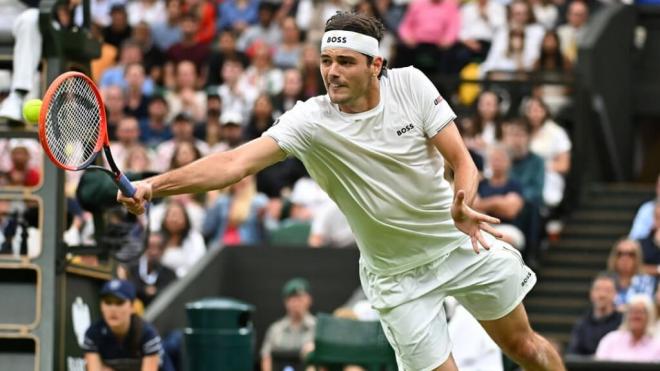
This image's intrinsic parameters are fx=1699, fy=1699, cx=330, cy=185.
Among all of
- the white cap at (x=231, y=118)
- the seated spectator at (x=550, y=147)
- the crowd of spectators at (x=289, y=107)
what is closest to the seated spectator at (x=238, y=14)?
the crowd of spectators at (x=289, y=107)

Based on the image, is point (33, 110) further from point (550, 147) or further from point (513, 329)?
point (550, 147)

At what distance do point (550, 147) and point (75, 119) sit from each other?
8665 mm

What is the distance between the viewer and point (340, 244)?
1595cm

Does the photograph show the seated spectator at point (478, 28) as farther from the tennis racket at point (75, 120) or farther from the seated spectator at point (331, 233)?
the tennis racket at point (75, 120)

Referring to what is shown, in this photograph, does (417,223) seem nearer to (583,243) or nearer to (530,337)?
(530,337)

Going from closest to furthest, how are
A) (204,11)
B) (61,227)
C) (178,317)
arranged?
(61,227), (178,317), (204,11)

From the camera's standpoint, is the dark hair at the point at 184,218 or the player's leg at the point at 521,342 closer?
the player's leg at the point at 521,342

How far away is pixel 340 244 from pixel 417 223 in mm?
7127

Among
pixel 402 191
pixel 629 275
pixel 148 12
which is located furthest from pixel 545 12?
pixel 402 191

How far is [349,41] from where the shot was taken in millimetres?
8523

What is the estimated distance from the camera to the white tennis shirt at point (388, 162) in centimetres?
860

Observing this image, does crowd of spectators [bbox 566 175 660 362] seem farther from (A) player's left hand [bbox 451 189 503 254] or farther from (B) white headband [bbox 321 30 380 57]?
(B) white headband [bbox 321 30 380 57]

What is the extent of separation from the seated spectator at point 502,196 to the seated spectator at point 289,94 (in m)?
3.03

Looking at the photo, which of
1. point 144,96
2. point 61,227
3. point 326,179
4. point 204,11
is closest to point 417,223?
point 326,179
